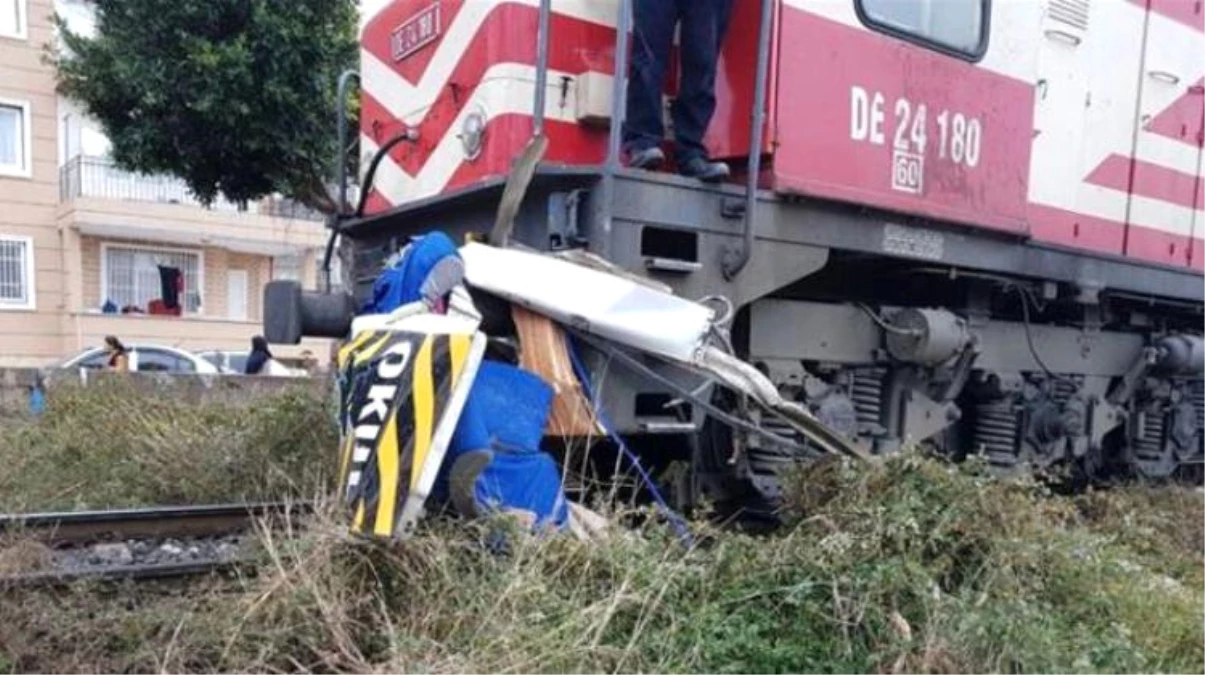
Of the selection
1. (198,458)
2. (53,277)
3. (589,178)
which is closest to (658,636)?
(589,178)

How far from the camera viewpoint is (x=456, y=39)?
4.50m

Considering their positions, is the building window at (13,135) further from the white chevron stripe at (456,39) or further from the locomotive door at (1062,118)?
the locomotive door at (1062,118)

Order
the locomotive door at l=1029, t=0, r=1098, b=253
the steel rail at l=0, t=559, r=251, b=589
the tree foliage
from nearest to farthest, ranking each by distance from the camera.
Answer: the steel rail at l=0, t=559, r=251, b=589 < the locomotive door at l=1029, t=0, r=1098, b=253 < the tree foliage

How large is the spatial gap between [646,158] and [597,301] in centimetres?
74

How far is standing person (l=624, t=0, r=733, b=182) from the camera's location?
3.86m

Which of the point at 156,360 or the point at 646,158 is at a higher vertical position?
the point at 646,158

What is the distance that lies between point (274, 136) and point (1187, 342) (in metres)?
9.77

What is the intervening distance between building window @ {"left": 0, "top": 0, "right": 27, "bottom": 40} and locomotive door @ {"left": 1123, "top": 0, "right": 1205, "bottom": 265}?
24.3 m

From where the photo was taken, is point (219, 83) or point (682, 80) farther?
point (219, 83)

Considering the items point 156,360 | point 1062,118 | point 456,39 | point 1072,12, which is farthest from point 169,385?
point 1072,12

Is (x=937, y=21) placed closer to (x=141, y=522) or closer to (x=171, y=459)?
(x=141, y=522)

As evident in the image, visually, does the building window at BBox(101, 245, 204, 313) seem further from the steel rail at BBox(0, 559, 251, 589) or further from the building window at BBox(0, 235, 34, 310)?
the steel rail at BBox(0, 559, 251, 589)

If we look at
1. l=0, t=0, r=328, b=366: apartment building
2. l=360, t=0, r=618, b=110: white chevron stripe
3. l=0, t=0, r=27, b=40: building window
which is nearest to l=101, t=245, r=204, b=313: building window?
l=0, t=0, r=328, b=366: apartment building

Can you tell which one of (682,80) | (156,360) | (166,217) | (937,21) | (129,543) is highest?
(937,21)
